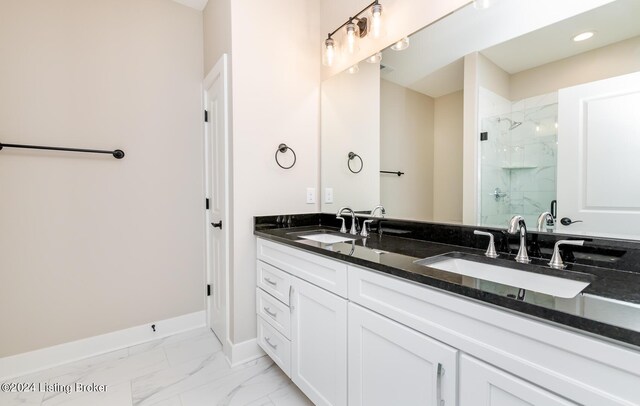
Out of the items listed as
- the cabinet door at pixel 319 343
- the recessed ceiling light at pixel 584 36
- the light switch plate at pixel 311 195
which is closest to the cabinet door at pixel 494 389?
the cabinet door at pixel 319 343

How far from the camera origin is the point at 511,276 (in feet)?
3.38

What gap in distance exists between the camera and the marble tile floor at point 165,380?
1.53 metres

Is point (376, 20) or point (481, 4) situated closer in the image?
point (481, 4)

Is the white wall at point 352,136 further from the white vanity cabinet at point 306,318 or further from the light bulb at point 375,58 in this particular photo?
the white vanity cabinet at point 306,318

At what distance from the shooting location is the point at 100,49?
1982 millimetres

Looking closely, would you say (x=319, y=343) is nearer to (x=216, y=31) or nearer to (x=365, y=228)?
(x=365, y=228)

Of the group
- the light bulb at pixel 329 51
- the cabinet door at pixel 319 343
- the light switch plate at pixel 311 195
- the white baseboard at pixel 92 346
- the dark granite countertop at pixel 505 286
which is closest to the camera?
the dark granite countertop at pixel 505 286

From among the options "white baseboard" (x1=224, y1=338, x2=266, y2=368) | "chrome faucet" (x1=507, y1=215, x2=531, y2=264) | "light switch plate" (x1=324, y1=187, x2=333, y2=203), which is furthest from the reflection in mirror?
"white baseboard" (x1=224, y1=338, x2=266, y2=368)

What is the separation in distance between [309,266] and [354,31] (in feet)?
4.94

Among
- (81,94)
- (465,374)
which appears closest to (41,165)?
(81,94)

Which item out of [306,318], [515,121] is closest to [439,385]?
[306,318]

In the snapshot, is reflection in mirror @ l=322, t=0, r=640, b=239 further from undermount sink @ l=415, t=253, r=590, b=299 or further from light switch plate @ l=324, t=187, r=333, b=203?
light switch plate @ l=324, t=187, r=333, b=203

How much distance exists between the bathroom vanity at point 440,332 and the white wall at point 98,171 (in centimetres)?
125

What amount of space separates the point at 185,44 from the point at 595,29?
8.32 feet
